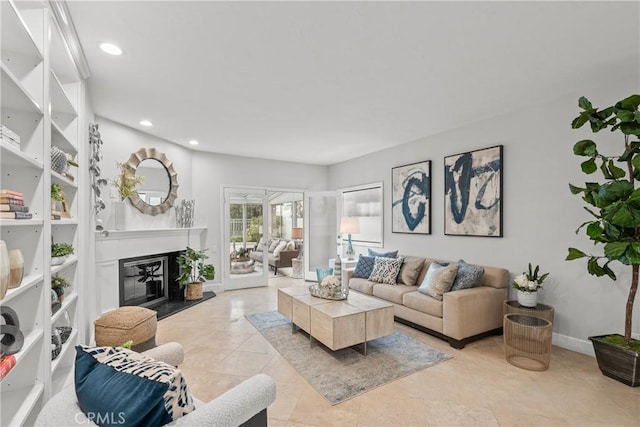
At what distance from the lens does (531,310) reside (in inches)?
126

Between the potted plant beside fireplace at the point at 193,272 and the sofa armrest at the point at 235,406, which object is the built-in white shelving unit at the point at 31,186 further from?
the potted plant beside fireplace at the point at 193,272

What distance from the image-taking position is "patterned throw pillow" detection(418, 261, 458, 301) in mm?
3611

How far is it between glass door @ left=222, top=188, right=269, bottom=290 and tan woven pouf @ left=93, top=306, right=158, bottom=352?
9.56 feet

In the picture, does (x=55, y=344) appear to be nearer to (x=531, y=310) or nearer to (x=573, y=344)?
(x=531, y=310)

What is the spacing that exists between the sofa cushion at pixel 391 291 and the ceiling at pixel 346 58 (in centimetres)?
226

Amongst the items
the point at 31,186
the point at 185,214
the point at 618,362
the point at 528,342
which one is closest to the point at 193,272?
the point at 185,214

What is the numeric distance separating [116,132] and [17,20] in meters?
3.21

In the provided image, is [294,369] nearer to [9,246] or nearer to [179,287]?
[9,246]

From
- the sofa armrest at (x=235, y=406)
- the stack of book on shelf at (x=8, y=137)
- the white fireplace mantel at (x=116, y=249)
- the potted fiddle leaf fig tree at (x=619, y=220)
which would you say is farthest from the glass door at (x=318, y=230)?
the stack of book on shelf at (x=8, y=137)

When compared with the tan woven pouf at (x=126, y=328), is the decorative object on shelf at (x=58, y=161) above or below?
above

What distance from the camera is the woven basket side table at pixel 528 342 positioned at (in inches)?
111

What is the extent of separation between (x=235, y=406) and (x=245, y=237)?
17.2 ft

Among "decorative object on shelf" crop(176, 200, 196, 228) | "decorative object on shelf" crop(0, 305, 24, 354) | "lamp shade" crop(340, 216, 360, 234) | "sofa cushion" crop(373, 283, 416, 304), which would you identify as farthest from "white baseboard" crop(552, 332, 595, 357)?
"decorative object on shelf" crop(176, 200, 196, 228)

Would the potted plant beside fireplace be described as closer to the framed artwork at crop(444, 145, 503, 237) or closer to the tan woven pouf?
the tan woven pouf
